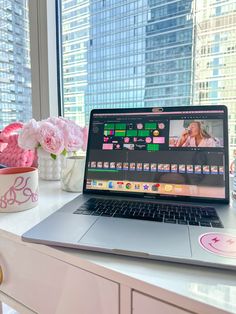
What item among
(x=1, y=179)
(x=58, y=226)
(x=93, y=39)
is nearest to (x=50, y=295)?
(x=58, y=226)

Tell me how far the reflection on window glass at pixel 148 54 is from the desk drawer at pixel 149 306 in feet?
2.07

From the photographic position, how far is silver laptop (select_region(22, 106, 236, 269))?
0.43 metres

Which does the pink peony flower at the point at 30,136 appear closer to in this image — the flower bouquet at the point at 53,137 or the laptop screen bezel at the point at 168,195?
the flower bouquet at the point at 53,137

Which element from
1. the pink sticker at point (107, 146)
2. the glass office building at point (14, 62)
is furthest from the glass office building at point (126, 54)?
the pink sticker at point (107, 146)

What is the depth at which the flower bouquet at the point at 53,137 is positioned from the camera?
0.75 m

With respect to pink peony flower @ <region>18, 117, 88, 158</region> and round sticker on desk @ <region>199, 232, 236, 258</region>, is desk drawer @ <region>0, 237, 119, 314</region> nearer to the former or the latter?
round sticker on desk @ <region>199, 232, 236, 258</region>

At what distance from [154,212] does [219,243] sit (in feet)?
0.57

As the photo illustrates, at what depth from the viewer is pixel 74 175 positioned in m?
0.78

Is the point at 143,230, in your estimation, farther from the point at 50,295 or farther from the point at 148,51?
the point at 148,51

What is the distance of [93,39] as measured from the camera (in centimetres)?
109

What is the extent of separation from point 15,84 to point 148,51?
754 millimetres

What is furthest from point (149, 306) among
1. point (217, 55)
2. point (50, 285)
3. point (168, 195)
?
point (217, 55)

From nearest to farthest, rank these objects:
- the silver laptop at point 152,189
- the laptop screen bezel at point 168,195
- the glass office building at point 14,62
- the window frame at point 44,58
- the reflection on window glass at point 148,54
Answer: the silver laptop at point 152,189 < the laptop screen bezel at point 168,195 < the reflection on window glass at point 148,54 < the window frame at point 44,58 < the glass office building at point 14,62

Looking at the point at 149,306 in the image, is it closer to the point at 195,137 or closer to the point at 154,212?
the point at 154,212
